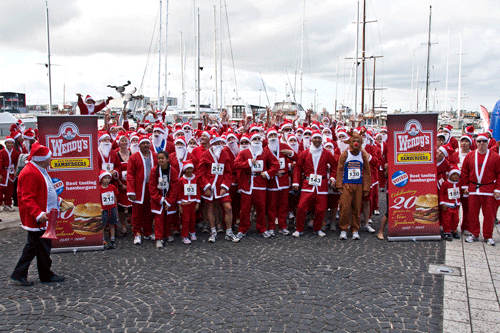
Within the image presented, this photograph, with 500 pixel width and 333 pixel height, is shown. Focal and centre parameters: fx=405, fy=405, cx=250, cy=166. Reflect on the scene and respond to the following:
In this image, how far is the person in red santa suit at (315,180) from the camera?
843cm

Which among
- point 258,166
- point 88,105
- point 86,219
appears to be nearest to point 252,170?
point 258,166

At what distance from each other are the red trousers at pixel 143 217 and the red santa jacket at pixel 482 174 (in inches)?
251

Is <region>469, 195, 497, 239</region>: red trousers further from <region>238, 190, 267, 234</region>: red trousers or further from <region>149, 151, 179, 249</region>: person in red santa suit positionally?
<region>149, 151, 179, 249</region>: person in red santa suit

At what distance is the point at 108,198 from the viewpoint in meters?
7.80

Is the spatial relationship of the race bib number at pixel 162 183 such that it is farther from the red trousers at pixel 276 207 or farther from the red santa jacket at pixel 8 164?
the red santa jacket at pixel 8 164

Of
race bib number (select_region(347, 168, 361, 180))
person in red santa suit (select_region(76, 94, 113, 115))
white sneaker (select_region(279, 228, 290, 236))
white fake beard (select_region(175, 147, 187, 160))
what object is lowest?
white sneaker (select_region(279, 228, 290, 236))

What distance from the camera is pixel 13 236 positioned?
8383mm

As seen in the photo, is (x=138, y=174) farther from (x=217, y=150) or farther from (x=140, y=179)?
(x=217, y=150)

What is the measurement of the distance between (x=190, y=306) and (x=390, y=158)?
4979mm

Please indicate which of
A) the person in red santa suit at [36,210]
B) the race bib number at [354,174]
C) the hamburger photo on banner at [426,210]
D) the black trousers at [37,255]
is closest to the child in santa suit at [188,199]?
the person in red santa suit at [36,210]

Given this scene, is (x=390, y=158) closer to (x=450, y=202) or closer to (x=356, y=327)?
(x=450, y=202)

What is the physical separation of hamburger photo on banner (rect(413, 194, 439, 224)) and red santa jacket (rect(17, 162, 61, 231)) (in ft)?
21.8

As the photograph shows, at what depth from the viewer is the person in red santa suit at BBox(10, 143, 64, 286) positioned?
18.6ft

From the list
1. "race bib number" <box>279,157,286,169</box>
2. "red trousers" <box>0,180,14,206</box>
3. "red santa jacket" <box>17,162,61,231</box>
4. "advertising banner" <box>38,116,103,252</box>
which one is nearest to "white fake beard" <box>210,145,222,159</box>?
"race bib number" <box>279,157,286,169</box>
